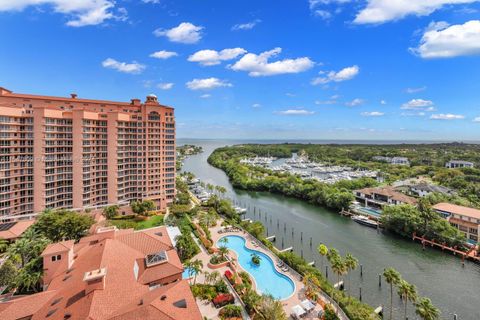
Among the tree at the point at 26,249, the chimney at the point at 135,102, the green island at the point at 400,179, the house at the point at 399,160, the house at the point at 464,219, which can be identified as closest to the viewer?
the tree at the point at 26,249

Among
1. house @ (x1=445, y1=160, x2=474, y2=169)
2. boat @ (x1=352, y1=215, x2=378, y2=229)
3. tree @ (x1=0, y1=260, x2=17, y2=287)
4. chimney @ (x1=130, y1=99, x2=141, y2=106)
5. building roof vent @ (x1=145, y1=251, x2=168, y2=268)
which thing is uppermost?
chimney @ (x1=130, y1=99, x2=141, y2=106)

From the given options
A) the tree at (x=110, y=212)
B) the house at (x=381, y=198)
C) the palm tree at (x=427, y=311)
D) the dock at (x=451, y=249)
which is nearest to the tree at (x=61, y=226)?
the tree at (x=110, y=212)

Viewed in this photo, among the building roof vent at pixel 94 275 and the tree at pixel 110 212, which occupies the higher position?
the building roof vent at pixel 94 275

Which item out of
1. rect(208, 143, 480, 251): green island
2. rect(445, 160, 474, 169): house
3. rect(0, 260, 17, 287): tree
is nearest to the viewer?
rect(0, 260, 17, 287): tree

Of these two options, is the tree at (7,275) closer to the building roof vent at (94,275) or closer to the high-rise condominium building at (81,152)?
the building roof vent at (94,275)

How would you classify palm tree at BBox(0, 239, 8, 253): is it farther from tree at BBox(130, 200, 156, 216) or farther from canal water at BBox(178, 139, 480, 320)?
canal water at BBox(178, 139, 480, 320)

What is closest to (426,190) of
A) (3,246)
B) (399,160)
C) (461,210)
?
(461,210)

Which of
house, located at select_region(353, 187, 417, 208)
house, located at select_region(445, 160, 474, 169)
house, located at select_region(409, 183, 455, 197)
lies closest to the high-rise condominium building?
house, located at select_region(353, 187, 417, 208)

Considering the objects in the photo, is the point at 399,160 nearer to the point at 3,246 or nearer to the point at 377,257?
the point at 377,257

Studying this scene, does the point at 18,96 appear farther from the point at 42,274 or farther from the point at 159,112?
the point at 42,274
